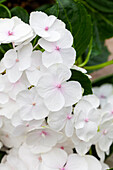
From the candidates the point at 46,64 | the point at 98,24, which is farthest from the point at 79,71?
the point at 98,24

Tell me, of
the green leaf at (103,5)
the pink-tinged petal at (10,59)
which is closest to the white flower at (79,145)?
the pink-tinged petal at (10,59)

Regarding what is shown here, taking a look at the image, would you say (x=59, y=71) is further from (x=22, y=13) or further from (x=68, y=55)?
(x=22, y=13)

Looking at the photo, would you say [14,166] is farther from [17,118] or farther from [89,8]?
[89,8]

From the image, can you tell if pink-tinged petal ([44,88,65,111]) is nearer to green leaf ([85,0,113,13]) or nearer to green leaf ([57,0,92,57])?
green leaf ([57,0,92,57])

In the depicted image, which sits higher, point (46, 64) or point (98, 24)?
point (46, 64)

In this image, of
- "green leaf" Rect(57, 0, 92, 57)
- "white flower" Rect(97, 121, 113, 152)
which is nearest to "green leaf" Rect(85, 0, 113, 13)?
"green leaf" Rect(57, 0, 92, 57)
